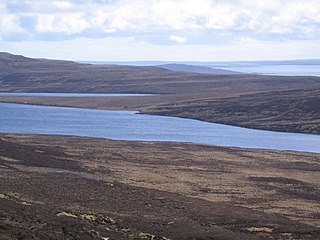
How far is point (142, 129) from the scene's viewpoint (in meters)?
103

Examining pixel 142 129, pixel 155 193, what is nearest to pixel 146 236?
pixel 155 193

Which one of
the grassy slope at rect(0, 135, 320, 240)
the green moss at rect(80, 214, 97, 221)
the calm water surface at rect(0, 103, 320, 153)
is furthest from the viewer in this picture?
the calm water surface at rect(0, 103, 320, 153)

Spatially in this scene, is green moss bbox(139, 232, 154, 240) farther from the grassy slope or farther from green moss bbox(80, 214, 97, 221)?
green moss bbox(80, 214, 97, 221)

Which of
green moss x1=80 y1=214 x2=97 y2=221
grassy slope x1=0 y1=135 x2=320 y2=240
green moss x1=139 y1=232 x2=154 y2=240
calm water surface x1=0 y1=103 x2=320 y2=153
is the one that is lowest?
calm water surface x1=0 y1=103 x2=320 y2=153

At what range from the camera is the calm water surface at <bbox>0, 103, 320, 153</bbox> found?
9138 centimetres

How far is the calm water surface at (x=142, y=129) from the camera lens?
91.4 metres

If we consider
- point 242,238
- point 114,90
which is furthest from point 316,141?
point 114,90

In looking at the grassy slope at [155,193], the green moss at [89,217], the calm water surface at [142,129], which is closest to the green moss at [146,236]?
the grassy slope at [155,193]

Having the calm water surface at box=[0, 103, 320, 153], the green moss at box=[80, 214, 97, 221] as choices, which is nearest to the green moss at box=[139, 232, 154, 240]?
the green moss at box=[80, 214, 97, 221]

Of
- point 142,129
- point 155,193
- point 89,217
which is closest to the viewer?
point 89,217

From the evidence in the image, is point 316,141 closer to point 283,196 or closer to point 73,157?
point 73,157

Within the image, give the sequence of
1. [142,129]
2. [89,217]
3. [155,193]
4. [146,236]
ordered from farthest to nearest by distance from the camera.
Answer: [142,129] < [155,193] < [89,217] < [146,236]

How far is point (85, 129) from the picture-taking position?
3986 inches

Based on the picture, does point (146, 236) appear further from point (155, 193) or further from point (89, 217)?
point (155, 193)
